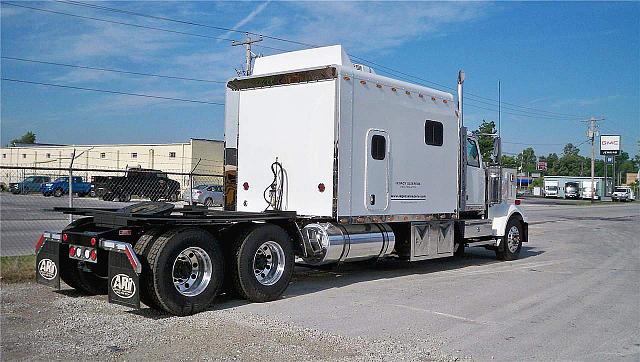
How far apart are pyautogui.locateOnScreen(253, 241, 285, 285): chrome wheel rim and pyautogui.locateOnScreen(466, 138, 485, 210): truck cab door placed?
582 centimetres

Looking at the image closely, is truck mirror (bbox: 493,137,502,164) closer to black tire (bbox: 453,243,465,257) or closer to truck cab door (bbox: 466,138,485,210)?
truck cab door (bbox: 466,138,485,210)

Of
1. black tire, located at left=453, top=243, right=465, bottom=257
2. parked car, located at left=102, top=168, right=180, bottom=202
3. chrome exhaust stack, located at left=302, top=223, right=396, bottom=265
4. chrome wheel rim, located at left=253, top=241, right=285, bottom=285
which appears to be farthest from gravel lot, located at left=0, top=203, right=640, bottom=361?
parked car, located at left=102, top=168, right=180, bottom=202

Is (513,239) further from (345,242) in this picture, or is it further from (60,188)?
(60,188)

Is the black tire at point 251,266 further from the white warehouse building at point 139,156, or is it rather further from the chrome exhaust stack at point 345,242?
the white warehouse building at point 139,156

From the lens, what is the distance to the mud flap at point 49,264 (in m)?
8.27

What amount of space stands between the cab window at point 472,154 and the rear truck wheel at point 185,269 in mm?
7133

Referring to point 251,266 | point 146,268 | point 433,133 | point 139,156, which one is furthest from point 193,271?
point 139,156

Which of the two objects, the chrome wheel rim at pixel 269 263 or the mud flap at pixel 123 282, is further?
the chrome wheel rim at pixel 269 263

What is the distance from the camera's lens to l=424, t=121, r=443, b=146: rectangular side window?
11653mm

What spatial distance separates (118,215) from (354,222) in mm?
3910

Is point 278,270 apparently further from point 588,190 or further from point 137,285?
point 588,190

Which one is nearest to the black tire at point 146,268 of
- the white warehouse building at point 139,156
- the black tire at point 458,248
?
the black tire at point 458,248

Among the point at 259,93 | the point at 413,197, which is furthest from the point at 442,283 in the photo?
the point at 259,93

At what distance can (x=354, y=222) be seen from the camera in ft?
33.2
